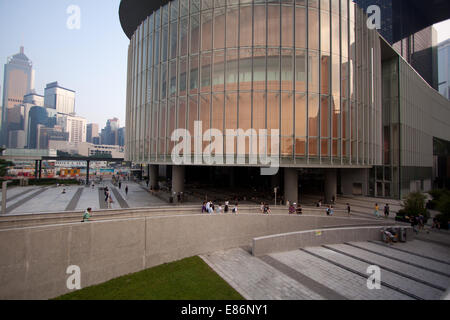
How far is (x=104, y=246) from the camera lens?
31.7ft

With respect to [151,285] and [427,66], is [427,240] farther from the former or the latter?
[427,66]

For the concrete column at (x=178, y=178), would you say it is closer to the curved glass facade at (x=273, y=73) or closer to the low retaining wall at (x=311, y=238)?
the curved glass facade at (x=273, y=73)

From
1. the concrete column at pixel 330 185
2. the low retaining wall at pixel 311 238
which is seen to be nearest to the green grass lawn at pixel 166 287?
the low retaining wall at pixel 311 238

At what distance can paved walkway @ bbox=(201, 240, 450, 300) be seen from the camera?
28.1ft

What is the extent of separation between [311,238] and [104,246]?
11.4 m

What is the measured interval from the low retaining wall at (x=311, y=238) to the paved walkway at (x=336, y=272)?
1.30ft

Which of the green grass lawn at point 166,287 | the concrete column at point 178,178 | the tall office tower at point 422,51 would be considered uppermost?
the tall office tower at point 422,51

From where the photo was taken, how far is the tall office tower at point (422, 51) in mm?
85812

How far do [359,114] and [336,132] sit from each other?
5170 mm

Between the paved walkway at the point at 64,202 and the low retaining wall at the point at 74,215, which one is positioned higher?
the low retaining wall at the point at 74,215

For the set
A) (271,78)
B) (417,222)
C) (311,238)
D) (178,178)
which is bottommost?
(311,238)

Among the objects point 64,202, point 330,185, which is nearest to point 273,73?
point 330,185

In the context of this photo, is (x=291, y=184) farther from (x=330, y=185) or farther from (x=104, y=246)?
(x=104, y=246)

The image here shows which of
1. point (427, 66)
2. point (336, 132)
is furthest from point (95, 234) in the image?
point (427, 66)
